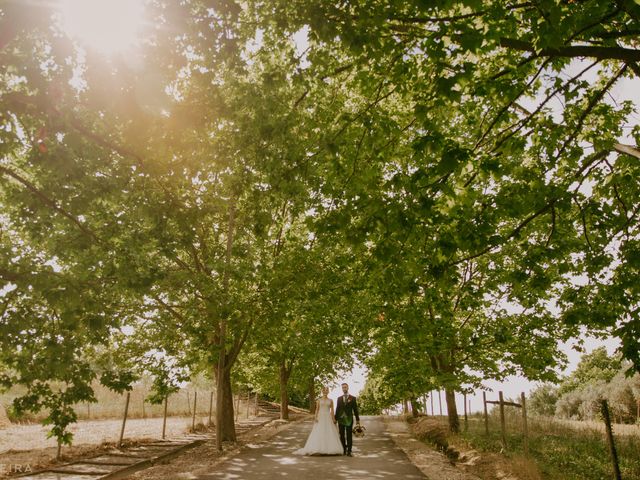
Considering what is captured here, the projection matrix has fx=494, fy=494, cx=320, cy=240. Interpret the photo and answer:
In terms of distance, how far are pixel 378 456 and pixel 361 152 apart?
968 centimetres

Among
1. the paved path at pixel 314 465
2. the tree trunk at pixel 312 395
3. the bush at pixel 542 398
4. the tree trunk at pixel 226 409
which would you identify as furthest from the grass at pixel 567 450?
the bush at pixel 542 398

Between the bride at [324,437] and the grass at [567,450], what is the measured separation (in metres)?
3.62

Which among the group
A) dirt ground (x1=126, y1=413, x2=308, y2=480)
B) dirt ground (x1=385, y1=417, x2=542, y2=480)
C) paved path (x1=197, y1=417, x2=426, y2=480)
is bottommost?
dirt ground (x1=126, y1=413, x2=308, y2=480)

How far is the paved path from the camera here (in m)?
10.7

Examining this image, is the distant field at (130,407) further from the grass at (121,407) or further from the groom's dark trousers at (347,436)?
the groom's dark trousers at (347,436)

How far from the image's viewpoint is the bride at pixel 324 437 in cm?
1476

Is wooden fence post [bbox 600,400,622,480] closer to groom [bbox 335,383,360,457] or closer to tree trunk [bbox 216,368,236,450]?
groom [bbox 335,383,360,457]

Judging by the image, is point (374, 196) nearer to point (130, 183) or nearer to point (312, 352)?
point (130, 183)

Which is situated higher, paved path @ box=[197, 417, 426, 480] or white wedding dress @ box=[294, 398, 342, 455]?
white wedding dress @ box=[294, 398, 342, 455]

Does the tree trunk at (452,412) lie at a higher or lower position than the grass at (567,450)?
higher

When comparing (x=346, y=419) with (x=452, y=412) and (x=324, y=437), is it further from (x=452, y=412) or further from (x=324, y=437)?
(x=452, y=412)

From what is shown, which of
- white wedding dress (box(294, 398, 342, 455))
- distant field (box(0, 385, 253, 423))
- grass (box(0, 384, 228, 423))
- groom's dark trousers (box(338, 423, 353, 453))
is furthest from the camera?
distant field (box(0, 385, 253, 423))

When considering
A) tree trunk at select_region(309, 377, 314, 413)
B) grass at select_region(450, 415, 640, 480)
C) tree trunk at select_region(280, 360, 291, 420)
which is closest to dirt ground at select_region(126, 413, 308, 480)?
grass at select_region(450, 415, 640, 480)

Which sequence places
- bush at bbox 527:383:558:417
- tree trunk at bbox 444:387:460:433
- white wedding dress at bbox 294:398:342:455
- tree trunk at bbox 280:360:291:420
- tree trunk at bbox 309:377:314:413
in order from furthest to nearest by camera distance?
bush at bbox 527:383:558:417
tree trunk at bbox 309:377:314:413
tree trunk at bbox 280:360:291:420
tree trunk at bbox 444:387:460:433
white wedding dress at bbox 294:398:342:455
